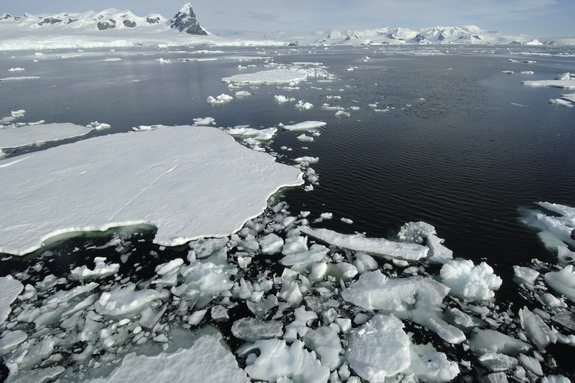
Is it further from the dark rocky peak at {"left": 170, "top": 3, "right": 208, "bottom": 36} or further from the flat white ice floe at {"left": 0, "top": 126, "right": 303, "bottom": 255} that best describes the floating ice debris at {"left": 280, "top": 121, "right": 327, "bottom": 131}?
the dark rocky peak at {"left": 170, "top": 3, "right": 208, "bottom": 36}

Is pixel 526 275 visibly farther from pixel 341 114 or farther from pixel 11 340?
pixel 341 114

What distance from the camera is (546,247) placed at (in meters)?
9.70

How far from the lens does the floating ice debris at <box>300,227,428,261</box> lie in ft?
30.5

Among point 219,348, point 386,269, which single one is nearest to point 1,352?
point 219,348

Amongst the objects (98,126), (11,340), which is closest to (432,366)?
(11,340)

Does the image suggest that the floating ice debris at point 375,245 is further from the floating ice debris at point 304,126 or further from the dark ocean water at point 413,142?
the floating ice debris at point 304,126

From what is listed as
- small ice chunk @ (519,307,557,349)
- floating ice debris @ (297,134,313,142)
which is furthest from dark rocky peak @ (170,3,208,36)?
small ice chunk @ (519,307,557,349)

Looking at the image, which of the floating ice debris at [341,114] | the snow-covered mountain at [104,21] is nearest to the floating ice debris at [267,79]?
the floating ice debris at [341,114]

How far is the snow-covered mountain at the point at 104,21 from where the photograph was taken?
15488 centimetres

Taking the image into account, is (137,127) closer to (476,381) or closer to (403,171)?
(403,171)

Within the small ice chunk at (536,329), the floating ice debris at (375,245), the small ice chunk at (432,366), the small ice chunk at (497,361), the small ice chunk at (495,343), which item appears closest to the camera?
the small ice chunk at (432,366)

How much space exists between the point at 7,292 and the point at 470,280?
39.9 ft

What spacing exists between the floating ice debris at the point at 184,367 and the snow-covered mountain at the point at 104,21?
192m

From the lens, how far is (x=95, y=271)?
870cm
